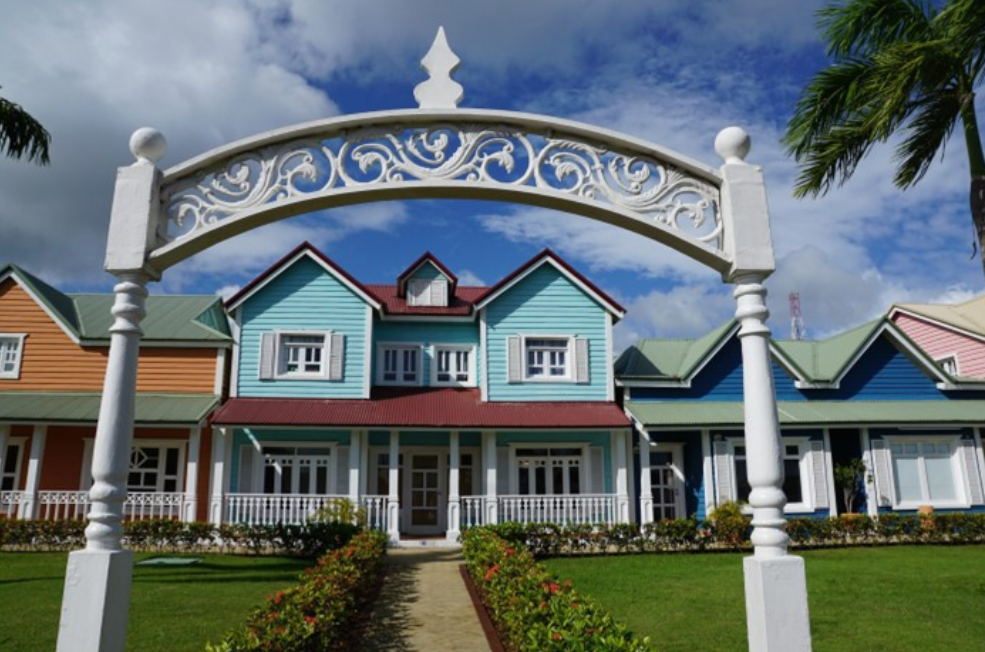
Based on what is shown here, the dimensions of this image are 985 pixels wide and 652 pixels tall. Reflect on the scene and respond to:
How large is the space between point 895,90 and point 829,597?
6.58 metres

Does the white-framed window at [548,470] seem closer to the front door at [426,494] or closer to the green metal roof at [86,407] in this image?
the front door at [426,494]

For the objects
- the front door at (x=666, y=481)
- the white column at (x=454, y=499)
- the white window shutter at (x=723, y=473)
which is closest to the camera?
the white column at (x=454, y=499)

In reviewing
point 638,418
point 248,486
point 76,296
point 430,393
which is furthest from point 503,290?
point 76,296

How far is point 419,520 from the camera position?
18844mm

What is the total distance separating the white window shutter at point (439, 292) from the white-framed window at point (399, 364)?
1512 mm

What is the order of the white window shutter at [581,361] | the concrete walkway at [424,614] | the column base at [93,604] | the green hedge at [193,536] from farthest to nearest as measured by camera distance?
the white window shutter at [581,361], the green hedge at [193,536], the concrete walkway at [424,614], the column base at [93,604]

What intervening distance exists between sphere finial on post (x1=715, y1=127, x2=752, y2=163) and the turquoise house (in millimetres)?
13060

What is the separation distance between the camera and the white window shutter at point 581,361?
1841 centimetres

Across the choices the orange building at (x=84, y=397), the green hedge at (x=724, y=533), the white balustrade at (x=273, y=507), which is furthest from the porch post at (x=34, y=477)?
the green hedge at (x=724, y=533)

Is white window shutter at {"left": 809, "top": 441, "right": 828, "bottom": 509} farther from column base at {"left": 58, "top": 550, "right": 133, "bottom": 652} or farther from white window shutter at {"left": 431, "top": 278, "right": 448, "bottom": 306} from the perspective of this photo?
column base at {"left": 58, "top": 550, "right": 133, "bottom": 652}

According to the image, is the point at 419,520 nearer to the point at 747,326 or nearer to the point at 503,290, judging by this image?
the point at 503,290

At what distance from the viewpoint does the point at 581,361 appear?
18.5 m

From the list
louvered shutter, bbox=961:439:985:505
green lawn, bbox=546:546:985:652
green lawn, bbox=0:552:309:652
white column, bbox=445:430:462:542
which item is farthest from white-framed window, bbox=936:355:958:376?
green lawn, bbox=0:552:309:652

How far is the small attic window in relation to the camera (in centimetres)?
2016
